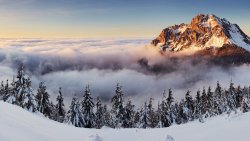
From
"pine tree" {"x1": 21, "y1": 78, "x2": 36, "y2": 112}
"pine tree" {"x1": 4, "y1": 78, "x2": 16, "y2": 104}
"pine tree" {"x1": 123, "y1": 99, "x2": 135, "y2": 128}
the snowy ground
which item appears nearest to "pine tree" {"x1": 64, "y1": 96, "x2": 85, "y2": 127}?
"pine tree" {"x1": 123, "y1": 99, "x2": 135, "y2": 128}

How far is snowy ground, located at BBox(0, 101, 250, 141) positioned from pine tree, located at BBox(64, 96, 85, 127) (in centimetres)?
4118

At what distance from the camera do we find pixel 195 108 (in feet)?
285

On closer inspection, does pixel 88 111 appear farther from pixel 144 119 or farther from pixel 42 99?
pixel 144 119

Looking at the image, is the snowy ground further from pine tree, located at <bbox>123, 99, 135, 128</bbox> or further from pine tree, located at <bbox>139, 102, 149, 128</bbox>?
pine tree, located at <bbox>139, 102, 149, 128</bbox>

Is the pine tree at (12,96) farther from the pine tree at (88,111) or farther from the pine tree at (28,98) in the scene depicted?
the pine tree at (88,111)

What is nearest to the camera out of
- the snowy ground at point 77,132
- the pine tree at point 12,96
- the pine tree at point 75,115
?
the snowy ground at point 77,132

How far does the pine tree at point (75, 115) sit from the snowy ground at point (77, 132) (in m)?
41.2

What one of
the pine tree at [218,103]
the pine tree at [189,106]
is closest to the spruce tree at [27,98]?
the pine tree at [189,106]

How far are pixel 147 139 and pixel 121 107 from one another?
44726 mm

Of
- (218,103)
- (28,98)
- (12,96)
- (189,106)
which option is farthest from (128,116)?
(218,103)

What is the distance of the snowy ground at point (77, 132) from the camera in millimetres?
12178

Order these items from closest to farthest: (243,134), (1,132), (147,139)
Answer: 1. (1,132)
2. (243,134)
3. (147,139)

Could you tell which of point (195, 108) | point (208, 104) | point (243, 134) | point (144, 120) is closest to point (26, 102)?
point (144, 120)

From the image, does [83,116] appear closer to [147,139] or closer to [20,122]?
[147,139]
